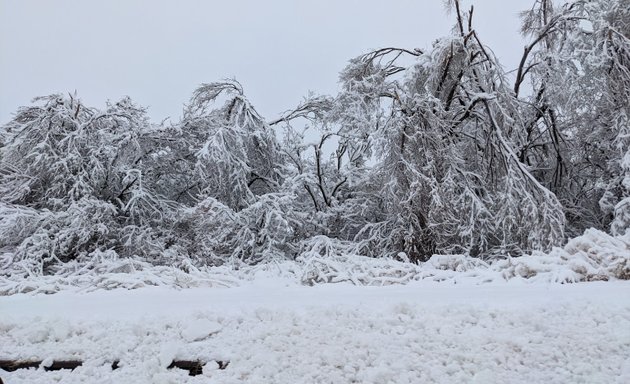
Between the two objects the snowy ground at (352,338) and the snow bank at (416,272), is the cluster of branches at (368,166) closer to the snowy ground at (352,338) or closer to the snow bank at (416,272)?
the snow bank at (416,272)

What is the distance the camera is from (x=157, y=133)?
10164 mm

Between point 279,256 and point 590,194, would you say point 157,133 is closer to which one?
point 279,256

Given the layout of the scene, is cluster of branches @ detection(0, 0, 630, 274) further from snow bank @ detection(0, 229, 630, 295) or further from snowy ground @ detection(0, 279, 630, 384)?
snowy ground @ detection(0, 279, 630, 384)

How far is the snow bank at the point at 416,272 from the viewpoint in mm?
4348

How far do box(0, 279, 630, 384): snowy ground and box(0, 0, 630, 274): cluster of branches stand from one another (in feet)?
14.5

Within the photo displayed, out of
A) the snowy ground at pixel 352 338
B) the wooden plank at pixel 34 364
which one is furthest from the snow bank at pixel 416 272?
the wooden plank at pixel 34 364

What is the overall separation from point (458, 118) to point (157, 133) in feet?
19.8

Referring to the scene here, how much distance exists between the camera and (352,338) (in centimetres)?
288

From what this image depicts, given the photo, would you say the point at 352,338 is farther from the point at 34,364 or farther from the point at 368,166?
the point at 368,166

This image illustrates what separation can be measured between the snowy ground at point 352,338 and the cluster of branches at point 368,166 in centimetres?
442

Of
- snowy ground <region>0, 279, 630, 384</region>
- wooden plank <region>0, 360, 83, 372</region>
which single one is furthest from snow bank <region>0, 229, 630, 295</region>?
wooden plank <region>0, 360, 83, 372</region>

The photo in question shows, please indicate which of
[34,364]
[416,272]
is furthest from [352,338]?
[416,272]

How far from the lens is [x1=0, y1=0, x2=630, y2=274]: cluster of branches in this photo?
8062mm

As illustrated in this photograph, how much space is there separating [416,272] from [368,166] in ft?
18.1
